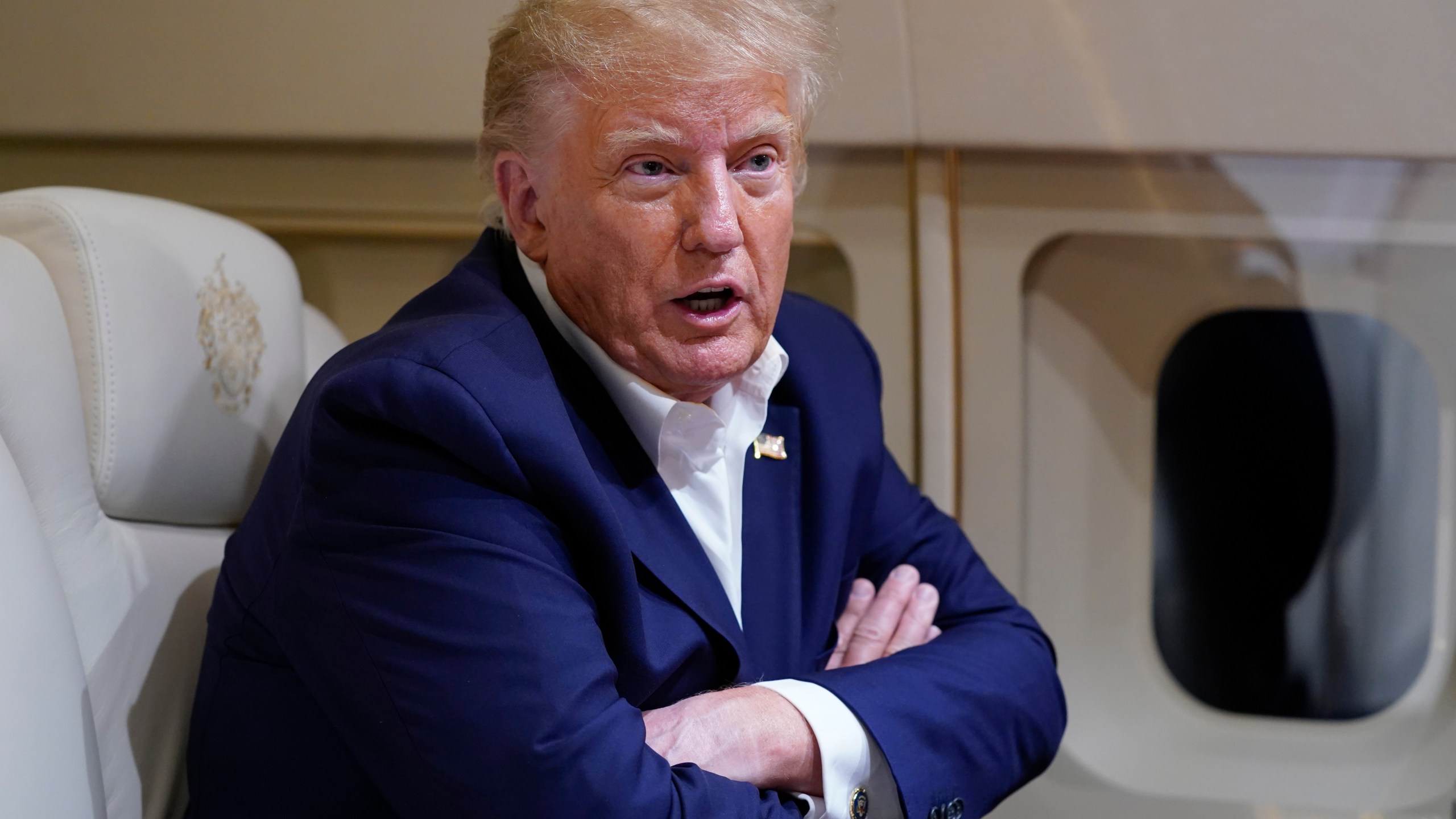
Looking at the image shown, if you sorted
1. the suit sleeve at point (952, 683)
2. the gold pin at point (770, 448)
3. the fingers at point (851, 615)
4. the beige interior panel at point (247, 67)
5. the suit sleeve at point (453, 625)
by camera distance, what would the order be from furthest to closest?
the beige interior panel at point (247, 67) < the fingers at point (851, 615) < the gold pin at point (770, 448) < the suit sleeve at point (952, 683) < the suit sleeve at point (453, 625)

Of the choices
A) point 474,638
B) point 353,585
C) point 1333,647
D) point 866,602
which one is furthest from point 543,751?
point 1333,647

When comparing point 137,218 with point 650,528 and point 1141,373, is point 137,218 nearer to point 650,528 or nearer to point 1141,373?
point 650,528

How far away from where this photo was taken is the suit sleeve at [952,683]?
1.15 metres

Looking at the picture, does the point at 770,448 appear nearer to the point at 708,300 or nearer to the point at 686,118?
the point at 708,300

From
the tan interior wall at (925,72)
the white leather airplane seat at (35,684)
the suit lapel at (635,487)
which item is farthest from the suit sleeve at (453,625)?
the tan interior wall at (925,72)

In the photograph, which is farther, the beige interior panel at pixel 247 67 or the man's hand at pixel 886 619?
the beige interior panel at pixel 247 67

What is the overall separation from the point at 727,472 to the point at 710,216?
30cm

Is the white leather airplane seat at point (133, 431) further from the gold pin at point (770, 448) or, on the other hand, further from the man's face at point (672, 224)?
the gold pin at point (770, 448)

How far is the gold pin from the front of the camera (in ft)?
4.23

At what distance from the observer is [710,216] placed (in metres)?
1.09

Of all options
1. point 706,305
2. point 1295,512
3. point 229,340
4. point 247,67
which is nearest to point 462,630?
point 706,305

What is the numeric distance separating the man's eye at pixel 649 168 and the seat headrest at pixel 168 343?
0.56 m

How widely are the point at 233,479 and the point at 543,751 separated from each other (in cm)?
65

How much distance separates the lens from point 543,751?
0.91 meters
